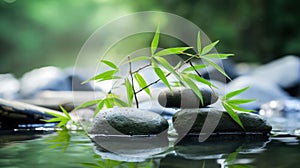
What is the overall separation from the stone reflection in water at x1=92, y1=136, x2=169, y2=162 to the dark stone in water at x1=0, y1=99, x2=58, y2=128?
0.71 metres

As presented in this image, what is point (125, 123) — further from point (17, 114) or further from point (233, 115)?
point (17, 114)

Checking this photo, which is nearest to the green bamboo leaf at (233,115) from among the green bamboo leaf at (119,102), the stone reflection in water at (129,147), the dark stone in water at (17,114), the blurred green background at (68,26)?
the stone reflection in water at (129,147)

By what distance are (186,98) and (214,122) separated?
18 centimetres

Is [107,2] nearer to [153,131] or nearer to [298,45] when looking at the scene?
[298,45]

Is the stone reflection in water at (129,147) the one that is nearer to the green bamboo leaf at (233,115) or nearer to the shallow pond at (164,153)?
the shallow pond at (164,153)

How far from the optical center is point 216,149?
5.01 feet

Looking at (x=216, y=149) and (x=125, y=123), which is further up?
(x=125, y=123)

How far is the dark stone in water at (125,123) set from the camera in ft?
6.27

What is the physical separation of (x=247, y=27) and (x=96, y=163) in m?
8.52

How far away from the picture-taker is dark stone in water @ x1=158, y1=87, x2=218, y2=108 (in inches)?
82.0

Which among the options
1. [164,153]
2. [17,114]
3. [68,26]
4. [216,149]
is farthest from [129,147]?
[68,26]

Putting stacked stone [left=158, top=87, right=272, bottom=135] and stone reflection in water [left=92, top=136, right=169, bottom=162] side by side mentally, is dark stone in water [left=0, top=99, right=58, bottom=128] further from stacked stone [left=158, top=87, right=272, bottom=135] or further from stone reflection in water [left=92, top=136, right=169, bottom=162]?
stacked stone [left=158, top=87, right=272, bottom=135]

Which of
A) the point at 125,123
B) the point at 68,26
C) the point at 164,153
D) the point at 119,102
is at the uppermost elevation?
the point at 68,26

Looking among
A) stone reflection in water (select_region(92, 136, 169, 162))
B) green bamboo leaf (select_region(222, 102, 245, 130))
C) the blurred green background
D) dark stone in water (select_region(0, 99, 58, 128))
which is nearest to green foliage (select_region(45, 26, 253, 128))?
green bamboo leaf (select_region(222, 102, 245, 130))
